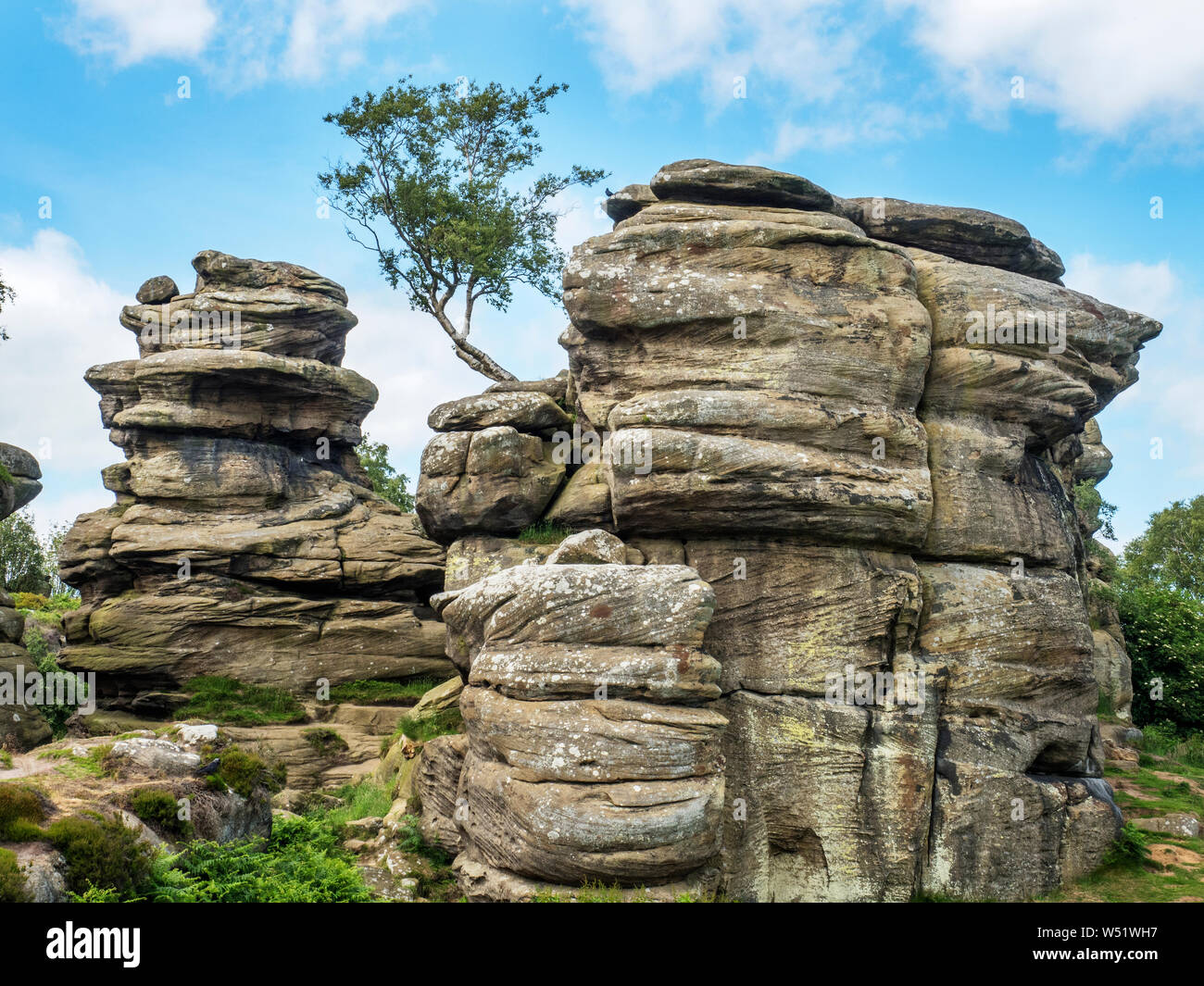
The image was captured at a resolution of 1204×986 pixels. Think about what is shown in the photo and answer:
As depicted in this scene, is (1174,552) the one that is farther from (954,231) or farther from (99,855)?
(99,855)

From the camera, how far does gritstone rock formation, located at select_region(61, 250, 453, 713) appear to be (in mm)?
31094

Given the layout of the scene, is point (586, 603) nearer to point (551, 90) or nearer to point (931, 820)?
point (931, 820)

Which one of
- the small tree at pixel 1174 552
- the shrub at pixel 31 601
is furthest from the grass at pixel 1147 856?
the shrub at pixel 31 601

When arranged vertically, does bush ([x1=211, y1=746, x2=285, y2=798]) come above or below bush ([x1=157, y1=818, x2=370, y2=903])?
above

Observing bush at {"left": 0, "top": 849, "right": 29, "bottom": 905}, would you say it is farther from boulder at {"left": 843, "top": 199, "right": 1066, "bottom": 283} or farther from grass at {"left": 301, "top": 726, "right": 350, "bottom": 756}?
boulder at {"left": 843, "top": 199, "right": 1066, "bottom": 283}

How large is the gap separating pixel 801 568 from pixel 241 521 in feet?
64.2

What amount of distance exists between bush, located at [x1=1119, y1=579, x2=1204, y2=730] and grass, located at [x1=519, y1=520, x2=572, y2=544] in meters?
20.1

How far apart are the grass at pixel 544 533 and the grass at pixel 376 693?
26.6ft

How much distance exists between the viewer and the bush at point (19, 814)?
12891 millimetres

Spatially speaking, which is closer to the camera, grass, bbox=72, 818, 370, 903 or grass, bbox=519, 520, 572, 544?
grass, bbox=72, 818, 370, 903

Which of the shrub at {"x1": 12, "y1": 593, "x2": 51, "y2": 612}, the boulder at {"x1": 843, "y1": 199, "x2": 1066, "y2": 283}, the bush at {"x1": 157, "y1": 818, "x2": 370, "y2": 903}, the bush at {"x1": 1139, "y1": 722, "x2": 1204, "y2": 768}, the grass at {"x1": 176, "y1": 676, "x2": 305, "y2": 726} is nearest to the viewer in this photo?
the bush at {"x1": 157, "y1": 818, "x2": 370, "y2": 903}

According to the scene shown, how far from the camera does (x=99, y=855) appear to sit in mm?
13266

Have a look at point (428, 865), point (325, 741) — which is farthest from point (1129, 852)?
point (325, 741)

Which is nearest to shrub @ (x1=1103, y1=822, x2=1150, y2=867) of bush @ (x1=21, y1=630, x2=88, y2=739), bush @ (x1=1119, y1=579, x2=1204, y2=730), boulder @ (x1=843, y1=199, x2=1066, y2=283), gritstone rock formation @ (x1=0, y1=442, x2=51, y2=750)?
bush @ (x1=1119, y1=579, x2=1204, y2=730)
